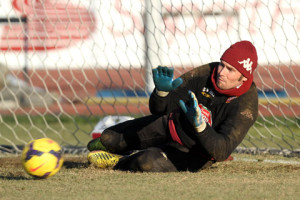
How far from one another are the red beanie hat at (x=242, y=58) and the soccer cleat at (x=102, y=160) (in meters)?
1.15

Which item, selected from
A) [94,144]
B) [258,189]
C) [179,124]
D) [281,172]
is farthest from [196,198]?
[94,144]

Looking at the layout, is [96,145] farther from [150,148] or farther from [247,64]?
[247,64]

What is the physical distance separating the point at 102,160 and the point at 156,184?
90 cm

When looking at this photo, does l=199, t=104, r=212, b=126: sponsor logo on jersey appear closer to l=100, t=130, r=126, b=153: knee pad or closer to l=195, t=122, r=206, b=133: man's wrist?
l=195, t=122, r=206, b=133: man's wrist

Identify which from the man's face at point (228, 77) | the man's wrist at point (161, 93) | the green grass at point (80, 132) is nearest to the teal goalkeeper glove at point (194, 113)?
the man's wrist at point (161, 93)

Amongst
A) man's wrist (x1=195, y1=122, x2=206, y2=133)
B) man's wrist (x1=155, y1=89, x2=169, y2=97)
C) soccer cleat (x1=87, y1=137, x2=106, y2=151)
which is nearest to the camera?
man's wrist (x1=195, y1=122, x2=206, y2=133)

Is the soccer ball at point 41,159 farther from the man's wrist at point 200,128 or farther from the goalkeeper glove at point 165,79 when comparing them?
the man's wrist at point 200,128

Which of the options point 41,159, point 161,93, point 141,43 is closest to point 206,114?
point 161,93

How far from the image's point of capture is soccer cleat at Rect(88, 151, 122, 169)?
14.0 feet

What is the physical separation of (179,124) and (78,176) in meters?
0.79

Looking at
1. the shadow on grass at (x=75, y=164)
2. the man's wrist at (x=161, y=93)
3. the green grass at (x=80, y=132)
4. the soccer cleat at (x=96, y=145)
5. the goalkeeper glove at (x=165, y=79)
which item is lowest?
the green grass at (x=80, y=132)

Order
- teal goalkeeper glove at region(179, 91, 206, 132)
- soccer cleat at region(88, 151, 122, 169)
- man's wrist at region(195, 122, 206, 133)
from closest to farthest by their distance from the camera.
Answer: teal goalkeeper glove at region(179, 91, 206, 132), man's wrist at region(195, 122, 206, 133), soccer cleat at region(88, 151, 122, 169)

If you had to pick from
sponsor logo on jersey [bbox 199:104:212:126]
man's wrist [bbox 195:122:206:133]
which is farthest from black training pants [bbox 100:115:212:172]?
man's wrist [bbox 195:122:206:133]

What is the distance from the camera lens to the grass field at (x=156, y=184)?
10.4 ft
